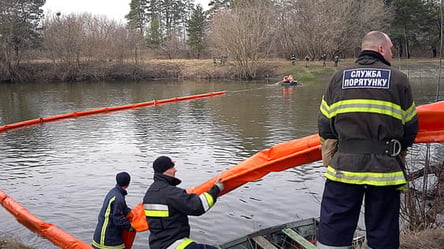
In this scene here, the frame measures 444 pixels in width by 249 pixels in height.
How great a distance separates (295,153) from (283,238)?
227cm

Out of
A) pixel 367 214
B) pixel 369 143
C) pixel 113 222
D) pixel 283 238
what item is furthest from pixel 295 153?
pixel 113 222

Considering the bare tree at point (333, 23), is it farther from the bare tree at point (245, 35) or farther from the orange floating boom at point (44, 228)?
the orange floating boom at point (44, 228)

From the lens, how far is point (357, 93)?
325 cm

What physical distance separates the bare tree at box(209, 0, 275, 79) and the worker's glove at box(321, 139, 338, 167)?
45811 millimetres

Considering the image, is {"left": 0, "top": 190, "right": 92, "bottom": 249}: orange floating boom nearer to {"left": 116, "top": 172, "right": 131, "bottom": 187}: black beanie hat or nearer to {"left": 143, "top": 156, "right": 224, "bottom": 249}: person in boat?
{"left": 116, "top": 172, "right": 131, "bottom": 187}: black beanie hat

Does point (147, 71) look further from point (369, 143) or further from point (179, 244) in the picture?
point (369, 143)

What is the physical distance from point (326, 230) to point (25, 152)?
13.5 m

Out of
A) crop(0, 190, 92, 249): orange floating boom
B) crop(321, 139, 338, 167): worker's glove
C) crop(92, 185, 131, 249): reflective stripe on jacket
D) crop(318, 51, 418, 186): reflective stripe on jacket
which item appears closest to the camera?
crop(318, 51, 418, 186): reflective stripe on jacket

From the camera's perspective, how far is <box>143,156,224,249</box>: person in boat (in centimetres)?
415

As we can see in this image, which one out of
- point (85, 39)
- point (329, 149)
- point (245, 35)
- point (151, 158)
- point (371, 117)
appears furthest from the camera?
point (85, 39)

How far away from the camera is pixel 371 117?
10.4 ft

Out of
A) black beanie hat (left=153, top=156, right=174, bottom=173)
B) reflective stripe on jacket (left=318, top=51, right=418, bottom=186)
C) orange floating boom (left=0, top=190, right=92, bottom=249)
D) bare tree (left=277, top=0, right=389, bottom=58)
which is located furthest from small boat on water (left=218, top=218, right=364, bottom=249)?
bare tree (left=277, top=0, right=389, bottom=58)

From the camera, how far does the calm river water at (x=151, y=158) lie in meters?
8.92

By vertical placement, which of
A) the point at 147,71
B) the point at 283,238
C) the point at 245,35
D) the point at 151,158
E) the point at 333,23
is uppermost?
the point at 333,23
